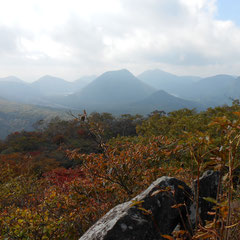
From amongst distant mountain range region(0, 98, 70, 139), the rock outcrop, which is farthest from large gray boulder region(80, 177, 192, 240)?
distant mountain range region(0, 98, 70, 139)

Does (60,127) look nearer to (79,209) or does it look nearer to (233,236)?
(79,209)

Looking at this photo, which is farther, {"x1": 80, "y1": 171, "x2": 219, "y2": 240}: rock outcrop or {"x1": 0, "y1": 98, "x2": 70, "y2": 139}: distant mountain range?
{"x1": 0, "y1": 98, "x2": 70, "y2": 139}: distant mountain range

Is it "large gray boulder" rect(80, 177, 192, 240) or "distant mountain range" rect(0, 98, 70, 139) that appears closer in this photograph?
"large gray boulder" rect(80, 177, 192, 240)

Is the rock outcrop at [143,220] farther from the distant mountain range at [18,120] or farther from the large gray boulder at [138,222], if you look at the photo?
the distant mountain range at [18,120]

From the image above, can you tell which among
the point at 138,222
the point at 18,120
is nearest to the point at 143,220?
the point at 138,222

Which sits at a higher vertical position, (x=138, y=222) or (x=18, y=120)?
(x=138, y=222)

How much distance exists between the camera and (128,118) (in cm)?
3994

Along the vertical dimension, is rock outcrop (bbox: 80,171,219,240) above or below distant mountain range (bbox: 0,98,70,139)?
above

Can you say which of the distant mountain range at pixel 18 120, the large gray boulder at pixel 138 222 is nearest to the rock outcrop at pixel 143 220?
the large gray boulder at pixel 138 222

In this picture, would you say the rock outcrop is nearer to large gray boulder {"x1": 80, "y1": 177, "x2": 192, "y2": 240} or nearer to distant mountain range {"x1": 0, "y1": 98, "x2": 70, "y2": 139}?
large gray boulder {"x1": 80, "y1": 177, "x2": 192, "y2": 240}

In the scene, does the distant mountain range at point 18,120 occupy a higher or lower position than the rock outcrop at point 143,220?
lower

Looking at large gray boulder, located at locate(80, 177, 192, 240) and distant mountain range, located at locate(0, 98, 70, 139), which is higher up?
large gray boulder, located at locate(80, 177, 192, 240)

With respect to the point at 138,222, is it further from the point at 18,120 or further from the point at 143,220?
the point at 18,120

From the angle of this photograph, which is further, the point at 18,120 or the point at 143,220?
the point at 18,120
